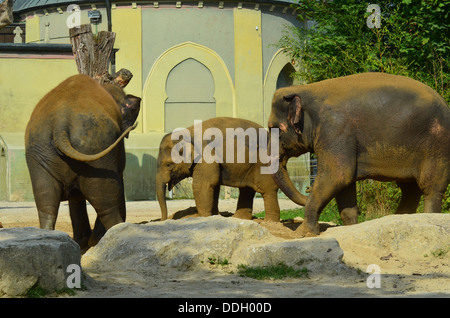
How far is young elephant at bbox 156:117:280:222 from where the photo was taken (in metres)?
12.7

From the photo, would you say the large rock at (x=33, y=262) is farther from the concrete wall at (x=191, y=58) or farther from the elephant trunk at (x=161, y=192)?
the concrete wall at (x=191, y=58)

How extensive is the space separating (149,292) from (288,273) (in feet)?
4.34

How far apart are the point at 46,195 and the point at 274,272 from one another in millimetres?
2807

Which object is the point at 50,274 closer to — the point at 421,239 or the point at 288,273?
the point at 288,273

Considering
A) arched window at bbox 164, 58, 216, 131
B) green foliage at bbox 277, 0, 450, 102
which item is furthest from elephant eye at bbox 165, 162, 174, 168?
arched window at bbox 164, 58, 216, 131

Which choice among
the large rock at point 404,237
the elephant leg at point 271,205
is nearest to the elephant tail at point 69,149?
the large rock at point 404,237

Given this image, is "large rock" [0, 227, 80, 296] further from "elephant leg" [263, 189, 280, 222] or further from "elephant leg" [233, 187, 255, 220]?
"elephant leg" [233, 187, 255, 220]

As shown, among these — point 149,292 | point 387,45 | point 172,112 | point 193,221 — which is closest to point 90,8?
point 172,112

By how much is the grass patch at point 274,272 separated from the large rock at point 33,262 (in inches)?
60.4

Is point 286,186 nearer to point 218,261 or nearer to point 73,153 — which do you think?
point 73,153

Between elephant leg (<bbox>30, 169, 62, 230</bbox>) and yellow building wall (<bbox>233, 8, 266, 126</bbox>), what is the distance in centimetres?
1981

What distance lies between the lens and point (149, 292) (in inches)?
261

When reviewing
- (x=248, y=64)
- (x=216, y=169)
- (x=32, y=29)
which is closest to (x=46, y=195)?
(x=216, y=169)

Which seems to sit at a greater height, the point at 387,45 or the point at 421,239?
the point at 387,45
